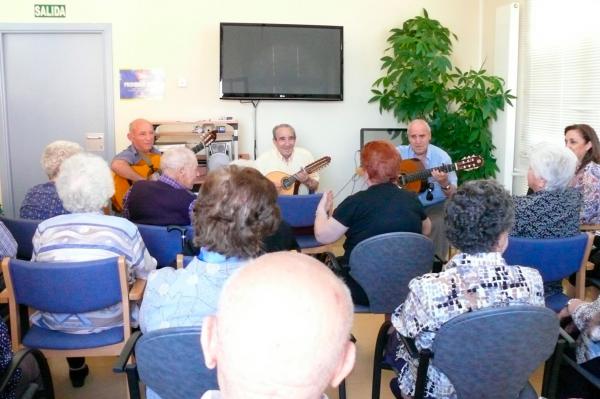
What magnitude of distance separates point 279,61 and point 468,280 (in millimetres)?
4007

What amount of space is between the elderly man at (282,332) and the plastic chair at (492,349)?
2.94 ft

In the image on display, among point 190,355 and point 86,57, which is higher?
point 86,57

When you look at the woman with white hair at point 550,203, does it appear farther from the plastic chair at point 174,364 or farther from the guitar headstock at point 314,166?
the guitar headstock at point 314,166

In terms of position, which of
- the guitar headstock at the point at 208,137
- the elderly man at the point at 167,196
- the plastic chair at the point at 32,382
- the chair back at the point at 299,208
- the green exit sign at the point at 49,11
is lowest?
the plastic chair at the point at 32,382

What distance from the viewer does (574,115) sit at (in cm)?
440

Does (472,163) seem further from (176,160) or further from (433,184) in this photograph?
(176,160)

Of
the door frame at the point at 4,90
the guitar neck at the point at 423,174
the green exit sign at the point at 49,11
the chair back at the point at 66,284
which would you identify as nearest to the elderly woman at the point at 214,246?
the chair back at the point at 66,284

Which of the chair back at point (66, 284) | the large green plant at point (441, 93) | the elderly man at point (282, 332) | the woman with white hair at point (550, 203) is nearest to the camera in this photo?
the elderly man at point (282, 332)

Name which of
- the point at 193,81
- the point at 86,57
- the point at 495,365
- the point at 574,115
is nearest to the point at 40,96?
the point at 86,57

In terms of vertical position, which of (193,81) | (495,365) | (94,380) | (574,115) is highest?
(193,81)

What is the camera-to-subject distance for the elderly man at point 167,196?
120 inches

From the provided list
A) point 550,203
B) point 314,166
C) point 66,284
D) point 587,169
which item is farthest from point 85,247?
point 587,169

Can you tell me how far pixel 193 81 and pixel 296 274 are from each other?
4.93 m

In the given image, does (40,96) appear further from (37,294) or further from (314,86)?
(37,294)
